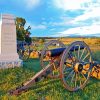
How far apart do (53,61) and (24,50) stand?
1042 cm

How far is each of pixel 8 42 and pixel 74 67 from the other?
12.5 ft

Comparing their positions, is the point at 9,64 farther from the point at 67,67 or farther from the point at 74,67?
the point at 74,67

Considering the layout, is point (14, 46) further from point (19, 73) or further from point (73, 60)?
point (73, 60)

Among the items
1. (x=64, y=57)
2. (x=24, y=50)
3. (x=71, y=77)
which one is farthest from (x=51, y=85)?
(x=24, y=50)

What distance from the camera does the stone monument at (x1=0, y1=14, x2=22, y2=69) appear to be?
12305mm

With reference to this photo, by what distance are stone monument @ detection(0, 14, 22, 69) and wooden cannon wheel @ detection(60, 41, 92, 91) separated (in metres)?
2.99

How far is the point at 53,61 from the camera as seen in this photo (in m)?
9.64

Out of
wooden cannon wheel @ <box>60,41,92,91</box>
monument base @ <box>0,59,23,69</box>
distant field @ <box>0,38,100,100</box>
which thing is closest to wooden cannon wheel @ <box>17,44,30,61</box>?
monument base @ <box>0,59,23,69</box>

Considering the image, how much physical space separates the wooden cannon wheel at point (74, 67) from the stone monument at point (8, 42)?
2.99 meters

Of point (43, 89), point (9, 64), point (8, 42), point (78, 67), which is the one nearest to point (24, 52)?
point (8, 42)

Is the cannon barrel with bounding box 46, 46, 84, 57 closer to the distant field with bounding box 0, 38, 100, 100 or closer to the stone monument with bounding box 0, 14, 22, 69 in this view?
the distant field with bounding box 0, 38, 100, 100

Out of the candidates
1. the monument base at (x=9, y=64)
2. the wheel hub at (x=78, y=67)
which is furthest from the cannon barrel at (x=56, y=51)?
the monument base at (x=9, y=64)

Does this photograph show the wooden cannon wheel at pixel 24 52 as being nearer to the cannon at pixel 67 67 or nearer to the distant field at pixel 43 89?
the distant field at pixel 43 89

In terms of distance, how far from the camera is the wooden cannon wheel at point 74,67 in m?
9.21
